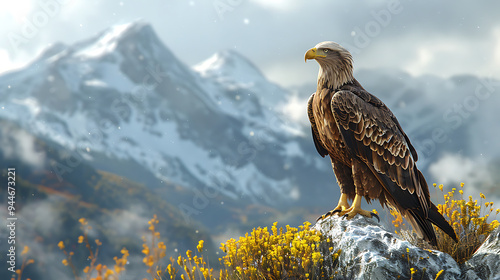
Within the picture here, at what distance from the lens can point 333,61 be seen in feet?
18.7

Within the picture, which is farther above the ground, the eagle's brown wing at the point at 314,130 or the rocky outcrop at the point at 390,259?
the eagle's brown wing at the point at 314,130

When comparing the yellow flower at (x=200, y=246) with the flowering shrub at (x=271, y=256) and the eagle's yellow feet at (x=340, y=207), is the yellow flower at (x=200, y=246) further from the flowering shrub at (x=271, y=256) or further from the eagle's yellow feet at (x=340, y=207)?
the eagle's yellow feet at (x=340, y=207)

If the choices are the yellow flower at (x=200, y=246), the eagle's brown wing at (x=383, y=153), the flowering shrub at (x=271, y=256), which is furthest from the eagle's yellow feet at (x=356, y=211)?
the yellow flower at (x=200, y=246)

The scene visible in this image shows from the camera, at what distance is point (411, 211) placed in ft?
17.9

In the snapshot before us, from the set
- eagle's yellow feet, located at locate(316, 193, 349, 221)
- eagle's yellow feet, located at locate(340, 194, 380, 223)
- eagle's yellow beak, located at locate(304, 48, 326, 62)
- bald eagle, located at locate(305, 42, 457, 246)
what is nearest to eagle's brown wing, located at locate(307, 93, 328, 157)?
bald eagle, located at locate(305, 42, 457, 246)

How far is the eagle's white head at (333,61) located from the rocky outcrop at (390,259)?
6.54 feet

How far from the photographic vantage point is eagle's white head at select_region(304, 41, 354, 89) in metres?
5.70

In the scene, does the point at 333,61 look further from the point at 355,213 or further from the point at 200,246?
the point at 200,246

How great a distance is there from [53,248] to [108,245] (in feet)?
34.9

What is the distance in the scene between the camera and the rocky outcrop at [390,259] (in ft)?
15.6

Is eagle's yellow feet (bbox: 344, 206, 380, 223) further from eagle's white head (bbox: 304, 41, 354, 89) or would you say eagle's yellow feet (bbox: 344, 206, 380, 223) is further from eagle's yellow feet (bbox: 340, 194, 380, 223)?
eagle's white head (bbox: 304, 41, 354, 89)

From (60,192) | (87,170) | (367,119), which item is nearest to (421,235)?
(367,119)

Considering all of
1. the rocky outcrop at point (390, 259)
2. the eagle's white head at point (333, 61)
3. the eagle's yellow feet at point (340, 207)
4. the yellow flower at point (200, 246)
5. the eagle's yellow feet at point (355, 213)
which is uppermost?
the eagle's white head at point (333, 61)

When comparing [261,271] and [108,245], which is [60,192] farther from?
[261,271]
